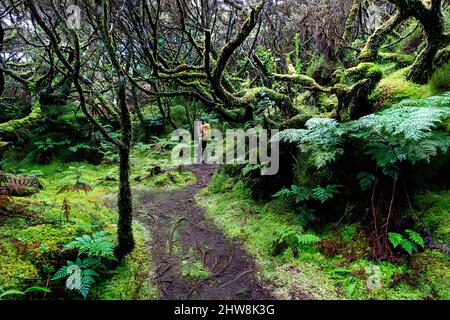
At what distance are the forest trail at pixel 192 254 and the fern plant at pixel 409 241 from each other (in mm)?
1766

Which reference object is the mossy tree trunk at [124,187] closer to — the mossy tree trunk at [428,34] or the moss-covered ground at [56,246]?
the moss-covered ground at [56,246]

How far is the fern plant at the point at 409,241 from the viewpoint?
3621 mm

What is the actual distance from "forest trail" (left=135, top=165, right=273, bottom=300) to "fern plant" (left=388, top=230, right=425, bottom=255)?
69.5 inches

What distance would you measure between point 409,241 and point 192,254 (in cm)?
334

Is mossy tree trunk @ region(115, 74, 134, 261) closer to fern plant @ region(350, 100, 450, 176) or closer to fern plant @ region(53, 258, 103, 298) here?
fern plant @ region(53, 258, 103, 298)

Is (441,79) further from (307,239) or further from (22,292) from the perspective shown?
(22,292)

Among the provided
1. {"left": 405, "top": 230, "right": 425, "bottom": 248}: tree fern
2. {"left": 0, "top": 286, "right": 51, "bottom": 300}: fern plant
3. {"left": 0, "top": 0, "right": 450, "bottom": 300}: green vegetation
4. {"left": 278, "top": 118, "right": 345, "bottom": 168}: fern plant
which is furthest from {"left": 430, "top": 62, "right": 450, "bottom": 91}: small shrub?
{"left": 0, "top": 286, "right": 51, "bottom": 300}: fern plant

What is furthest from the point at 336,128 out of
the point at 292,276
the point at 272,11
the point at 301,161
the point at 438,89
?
the point at 272,11

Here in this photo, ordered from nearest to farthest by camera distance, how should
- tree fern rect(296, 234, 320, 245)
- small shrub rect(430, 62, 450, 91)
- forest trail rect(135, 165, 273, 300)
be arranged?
forest trail rect(135, 165, 273, 300), tree fern rect(296, 234, 320, 245), small shrub rect(430, 62, 450, 91)

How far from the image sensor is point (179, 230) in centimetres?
614

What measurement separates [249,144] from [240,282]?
158 inches

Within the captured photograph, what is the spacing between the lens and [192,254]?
16.9ft

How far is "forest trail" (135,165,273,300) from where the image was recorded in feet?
13.4

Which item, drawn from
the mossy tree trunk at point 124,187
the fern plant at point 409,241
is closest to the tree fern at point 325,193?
A: the fern plant at point 409,241
